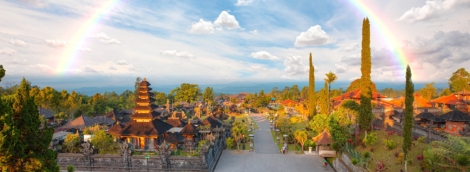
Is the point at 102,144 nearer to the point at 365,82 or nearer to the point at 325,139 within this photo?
the point at 325,139

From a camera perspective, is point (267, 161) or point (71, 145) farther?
point (71, 145)

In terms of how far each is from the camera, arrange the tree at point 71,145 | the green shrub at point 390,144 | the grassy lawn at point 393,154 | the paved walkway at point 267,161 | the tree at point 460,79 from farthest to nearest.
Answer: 1. the tree at point 460,79
2. the tree at point 71,145
3. the paved walkway at point 267,161
4. the green shrub at point 390,144
5. the grassy lawn at point 393,154

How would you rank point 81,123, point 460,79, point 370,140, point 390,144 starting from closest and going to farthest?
point 390,144 < point 370,140 < point 81,123 < point 460,79

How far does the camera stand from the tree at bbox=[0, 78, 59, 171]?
7.64 metres

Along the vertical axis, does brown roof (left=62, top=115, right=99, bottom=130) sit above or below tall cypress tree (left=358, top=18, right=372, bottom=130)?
below

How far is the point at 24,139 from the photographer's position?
8305 mm

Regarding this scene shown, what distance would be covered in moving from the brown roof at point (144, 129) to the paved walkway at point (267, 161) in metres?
5.92

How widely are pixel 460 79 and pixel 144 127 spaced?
5746 centimetres

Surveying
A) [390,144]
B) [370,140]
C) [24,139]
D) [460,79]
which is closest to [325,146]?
[370,140]

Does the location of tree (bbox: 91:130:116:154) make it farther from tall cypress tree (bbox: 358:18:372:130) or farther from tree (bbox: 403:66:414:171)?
tall cypress tree (bbox: 358:18:372:130)

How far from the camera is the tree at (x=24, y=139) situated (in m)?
7.64

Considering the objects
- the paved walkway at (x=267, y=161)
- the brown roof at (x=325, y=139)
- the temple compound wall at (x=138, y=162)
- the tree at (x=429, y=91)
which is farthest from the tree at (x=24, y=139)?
the tree at (x=429, y=91)

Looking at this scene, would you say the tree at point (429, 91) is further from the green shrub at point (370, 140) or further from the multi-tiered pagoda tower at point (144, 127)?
the multi-tiered pagoda tower at point (144, 127)

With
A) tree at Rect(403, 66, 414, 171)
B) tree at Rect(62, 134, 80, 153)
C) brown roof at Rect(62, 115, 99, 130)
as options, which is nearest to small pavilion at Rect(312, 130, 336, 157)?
tree at Rect(403, 66, 414, 171)
